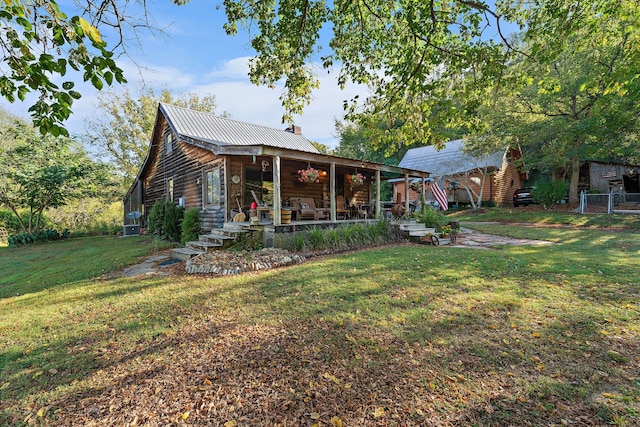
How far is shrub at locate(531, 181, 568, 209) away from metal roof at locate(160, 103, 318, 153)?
14779 millimetres

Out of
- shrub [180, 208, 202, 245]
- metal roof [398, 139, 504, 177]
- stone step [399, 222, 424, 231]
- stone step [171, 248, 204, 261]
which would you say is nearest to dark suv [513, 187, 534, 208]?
metal roof [398, 139, 504, 177]

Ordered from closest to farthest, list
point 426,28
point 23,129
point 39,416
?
point 39,416, point 426,28, point 23,129

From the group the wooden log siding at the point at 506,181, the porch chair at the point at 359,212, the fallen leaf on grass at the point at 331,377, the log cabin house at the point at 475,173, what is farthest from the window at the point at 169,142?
the wooden log siding at the point at 506,181

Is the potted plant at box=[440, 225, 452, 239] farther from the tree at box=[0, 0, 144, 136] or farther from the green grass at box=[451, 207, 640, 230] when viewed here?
the tree at box=[0, 0, 144, 136]

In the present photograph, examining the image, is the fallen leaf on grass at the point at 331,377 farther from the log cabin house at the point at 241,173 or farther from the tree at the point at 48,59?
the log cabin house at the point at 241,173

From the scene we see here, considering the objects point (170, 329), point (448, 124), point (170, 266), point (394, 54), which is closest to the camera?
point (170, 329)

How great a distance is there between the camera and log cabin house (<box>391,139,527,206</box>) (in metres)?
20.6

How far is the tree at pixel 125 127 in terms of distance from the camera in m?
23.9

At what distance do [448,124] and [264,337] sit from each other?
187 inches

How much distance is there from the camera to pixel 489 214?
17609 millimetres

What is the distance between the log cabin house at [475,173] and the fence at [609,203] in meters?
5.52

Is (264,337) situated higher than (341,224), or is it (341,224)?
(341,224)

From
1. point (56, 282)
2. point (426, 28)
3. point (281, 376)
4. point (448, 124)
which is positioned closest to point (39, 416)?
point (281, 376)

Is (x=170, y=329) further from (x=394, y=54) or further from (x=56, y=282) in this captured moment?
(x=394, y=54)
